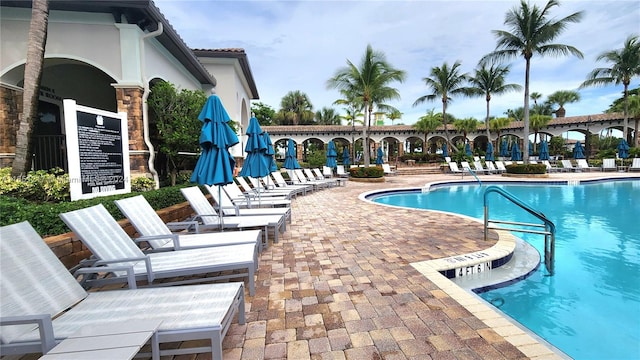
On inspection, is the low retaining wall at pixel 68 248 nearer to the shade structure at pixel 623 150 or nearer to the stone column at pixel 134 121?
the stone column at pixel 134 121

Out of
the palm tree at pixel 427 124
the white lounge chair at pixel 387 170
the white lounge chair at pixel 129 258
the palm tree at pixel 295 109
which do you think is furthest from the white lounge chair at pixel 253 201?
the palm tree at pixel 295 109

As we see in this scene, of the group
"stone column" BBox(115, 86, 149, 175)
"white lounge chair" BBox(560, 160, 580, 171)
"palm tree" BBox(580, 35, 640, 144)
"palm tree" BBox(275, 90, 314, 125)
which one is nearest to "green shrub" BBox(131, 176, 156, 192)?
"stone column" BBox(115, 86, 149, 175)

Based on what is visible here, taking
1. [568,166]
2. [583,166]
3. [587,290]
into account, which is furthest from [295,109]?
[587,290]

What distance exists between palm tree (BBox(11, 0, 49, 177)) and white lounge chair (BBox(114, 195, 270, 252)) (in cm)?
286

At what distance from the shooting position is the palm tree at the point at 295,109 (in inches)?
1501

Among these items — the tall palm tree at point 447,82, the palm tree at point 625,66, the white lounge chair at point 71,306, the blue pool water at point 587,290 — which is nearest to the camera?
the white lounge chair at point 71,306

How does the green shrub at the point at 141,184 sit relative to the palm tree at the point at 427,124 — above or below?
below

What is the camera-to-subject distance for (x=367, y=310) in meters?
2.81

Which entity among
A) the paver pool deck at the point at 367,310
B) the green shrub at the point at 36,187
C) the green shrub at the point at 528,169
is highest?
the green shrub at the point at 36,187


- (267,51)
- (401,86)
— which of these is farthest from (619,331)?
(267,51)

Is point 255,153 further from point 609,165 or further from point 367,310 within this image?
point 609,165

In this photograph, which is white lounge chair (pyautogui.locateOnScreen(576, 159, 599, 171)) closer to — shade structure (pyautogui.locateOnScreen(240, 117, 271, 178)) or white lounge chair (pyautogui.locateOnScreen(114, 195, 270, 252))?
shade structure (pyautogui.locateOnScreen(240, 117, 271, 178))

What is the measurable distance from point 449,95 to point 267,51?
695 inches

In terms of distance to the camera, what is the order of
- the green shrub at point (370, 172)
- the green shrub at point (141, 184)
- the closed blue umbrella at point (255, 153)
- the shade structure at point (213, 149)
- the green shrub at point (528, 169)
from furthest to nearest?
the green shrub at point (528, 169)
the green shrub at point (370, 172)
the closed blue umbrella at point (255, 153)
the green shrub at point (141, 184)
the shade structure at point (213, 149)
